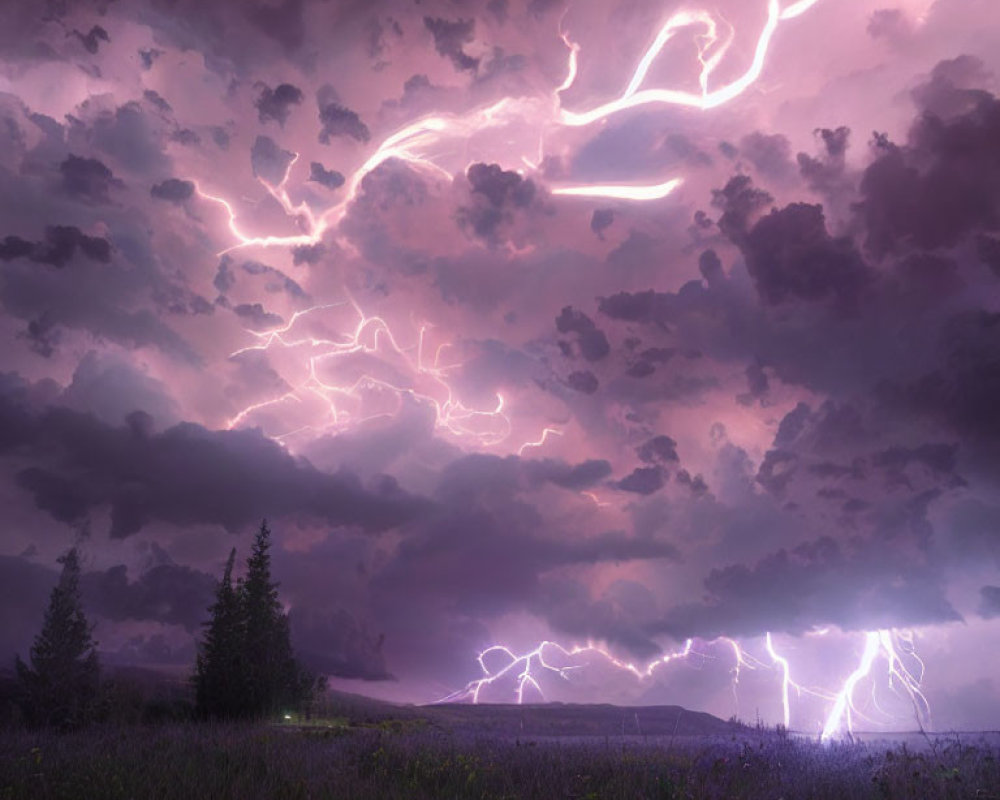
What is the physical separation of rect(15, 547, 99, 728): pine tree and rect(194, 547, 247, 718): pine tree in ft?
11.2

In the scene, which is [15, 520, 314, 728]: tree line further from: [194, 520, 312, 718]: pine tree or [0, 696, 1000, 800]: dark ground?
[0, 696, 1000, 800]: dark ground

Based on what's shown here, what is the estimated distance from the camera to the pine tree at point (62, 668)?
24.7m

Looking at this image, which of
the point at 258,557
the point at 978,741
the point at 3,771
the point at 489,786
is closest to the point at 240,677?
the point at 258,557

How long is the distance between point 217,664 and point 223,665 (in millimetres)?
272

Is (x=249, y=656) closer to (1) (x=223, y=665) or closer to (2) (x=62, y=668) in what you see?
(1) (x=223, y=665)

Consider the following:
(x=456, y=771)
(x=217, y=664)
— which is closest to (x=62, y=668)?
(x=217, y=664)

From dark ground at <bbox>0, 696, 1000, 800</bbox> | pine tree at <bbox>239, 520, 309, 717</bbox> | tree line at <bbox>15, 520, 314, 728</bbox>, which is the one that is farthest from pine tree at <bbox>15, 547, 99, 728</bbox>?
dark ground at <bbox>0, 696, 1000, 800</bbox>

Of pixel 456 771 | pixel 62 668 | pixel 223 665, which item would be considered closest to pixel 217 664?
pixel 223 665

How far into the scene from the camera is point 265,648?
1091 inches

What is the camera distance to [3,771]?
31.9 ft

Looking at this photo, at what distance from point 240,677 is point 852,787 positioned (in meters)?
22.0

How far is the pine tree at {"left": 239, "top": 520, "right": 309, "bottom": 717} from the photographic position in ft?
87.4

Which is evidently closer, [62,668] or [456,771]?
[456,771]

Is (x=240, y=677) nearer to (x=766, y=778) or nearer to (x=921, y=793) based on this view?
(x=766, y=778)
